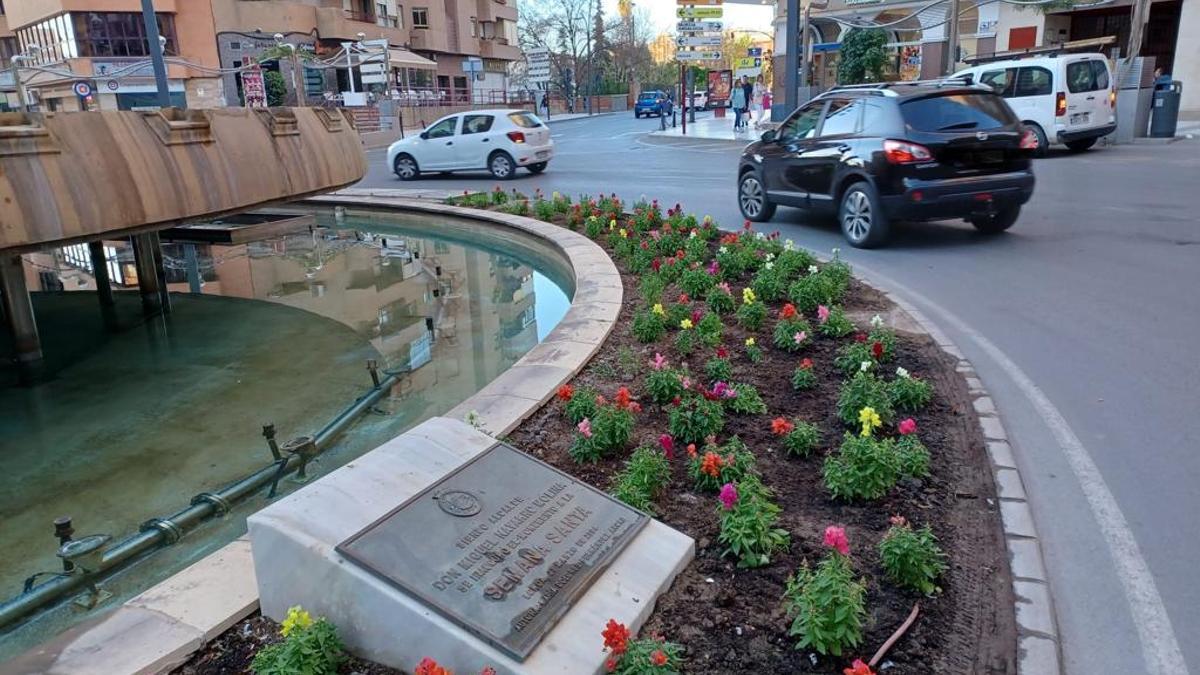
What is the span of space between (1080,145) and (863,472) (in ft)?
61.1

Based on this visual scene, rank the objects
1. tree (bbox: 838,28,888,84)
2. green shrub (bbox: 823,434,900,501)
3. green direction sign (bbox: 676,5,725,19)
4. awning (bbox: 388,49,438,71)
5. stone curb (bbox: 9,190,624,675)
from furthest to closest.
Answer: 1. awning (bbox: 388,49,438,71)
2. green direction sign (bbox: 676,5,725,19)
3. tree (bbox: 838,28,888,84)
4. green shrub (bbox: 823,434,900,501)
5. stone curb (bbox: 9,190,624,675)

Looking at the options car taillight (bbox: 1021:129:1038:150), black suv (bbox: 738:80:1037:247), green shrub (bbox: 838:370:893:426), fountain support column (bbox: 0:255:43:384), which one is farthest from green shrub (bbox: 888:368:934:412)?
fountain support column (bbox: 0:255:43:384)

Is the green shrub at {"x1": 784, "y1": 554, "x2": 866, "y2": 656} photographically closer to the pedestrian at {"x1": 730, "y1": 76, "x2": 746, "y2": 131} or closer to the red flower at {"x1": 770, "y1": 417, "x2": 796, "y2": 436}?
the red flower at {"x1": 770, "y1": 417, "x2": 796, "y2": 436}

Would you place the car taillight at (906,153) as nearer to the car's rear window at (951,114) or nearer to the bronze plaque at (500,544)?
the car's rear window at (951,114)

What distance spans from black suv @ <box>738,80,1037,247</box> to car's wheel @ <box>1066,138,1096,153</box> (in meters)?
10.9

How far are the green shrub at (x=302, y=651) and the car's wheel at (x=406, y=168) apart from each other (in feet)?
65.6

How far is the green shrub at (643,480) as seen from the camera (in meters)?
3.51

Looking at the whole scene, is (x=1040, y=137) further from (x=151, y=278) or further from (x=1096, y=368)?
(x=151, y=278)

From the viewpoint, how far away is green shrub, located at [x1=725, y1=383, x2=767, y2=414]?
471 cm

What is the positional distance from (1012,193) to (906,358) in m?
4.49

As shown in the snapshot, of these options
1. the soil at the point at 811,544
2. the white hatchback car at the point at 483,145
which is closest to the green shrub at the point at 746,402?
the soil at the point at 811,544

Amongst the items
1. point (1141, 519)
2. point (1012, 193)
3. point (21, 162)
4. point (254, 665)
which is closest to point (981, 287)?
point (1012, 193)

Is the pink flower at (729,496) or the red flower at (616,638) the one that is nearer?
the red flower at (616,638)

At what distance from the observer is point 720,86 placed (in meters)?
64.2
